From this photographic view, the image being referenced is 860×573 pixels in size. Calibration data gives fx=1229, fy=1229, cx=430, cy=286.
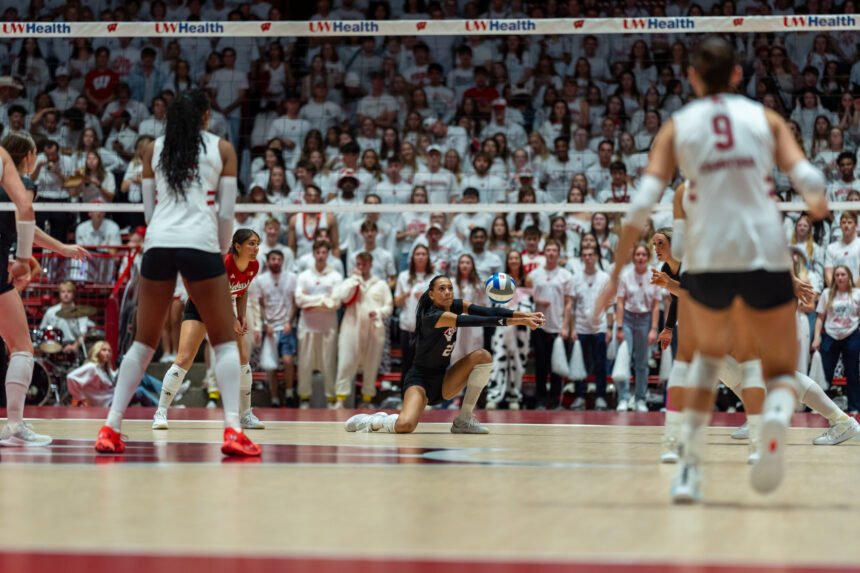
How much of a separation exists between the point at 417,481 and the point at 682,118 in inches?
78.9

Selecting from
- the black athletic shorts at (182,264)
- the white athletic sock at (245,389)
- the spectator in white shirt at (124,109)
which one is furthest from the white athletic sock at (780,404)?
the spectator in white shirt at (124,109)

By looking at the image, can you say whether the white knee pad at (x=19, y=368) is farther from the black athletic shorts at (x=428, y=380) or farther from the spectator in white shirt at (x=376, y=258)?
the spectator in white shirt at (x=376, y=258)

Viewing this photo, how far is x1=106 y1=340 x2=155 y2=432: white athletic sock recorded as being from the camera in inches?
271

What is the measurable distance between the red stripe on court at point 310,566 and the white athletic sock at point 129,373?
332 cm

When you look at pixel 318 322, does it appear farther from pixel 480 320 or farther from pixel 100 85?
pixel 480 320

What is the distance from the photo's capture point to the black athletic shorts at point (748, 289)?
16.0 feet

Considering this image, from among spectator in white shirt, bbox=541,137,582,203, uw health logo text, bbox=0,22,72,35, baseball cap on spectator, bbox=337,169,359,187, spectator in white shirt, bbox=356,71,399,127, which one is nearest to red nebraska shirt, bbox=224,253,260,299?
uw health logo text, bbox=0,22,72,35

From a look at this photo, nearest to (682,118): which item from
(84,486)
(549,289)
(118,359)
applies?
(84,486)

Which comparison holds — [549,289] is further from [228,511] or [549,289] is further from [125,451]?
[228,511]

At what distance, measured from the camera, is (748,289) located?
193 inches

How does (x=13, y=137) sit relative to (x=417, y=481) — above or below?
above

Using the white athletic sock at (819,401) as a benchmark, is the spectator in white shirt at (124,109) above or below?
above

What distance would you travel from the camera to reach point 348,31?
14.1 meters

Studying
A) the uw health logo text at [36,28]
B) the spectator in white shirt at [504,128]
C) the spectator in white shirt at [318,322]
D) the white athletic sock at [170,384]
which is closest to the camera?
the white athletic sock at [170,384]
